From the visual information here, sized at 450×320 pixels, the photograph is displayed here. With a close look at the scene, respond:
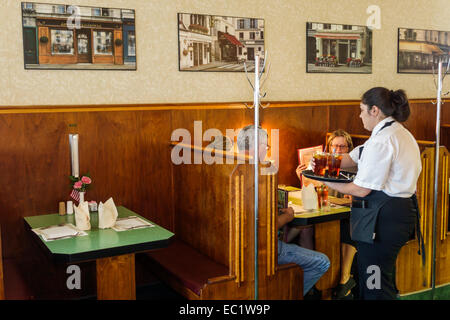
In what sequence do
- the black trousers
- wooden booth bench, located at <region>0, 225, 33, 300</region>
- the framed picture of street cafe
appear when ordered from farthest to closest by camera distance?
1. the framed picture of street cafe
2. wooden booth bench, located at <region>0, 225, 33, 300</region>
3. the black trousers

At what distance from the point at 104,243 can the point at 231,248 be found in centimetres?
84

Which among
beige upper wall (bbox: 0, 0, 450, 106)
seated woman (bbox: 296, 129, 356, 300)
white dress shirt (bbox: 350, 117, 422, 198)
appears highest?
beige upper wall (bbox: 0, 0, 450, 106)

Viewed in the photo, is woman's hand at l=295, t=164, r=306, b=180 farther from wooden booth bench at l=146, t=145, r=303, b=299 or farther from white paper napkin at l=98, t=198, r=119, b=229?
white paper napkin at l=98, t=198, r=119, b=229

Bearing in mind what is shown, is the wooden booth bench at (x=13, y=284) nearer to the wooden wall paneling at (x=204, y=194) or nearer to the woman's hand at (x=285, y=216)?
the wooden wall paneling at (x=204, y=194)

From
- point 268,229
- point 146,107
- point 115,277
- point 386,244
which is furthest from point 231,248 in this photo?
point 146,107

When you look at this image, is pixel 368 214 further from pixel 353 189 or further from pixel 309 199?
pixel 309 199

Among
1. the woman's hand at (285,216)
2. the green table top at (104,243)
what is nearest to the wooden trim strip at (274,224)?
the woman's hand at (285,216)

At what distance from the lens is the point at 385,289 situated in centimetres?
305

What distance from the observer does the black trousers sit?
301 centimetres

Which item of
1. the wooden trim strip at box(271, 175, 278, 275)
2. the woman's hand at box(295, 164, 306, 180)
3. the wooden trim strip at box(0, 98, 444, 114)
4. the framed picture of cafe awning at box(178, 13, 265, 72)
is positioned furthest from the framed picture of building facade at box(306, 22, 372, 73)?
the wooden trim strip at box(271, 175, 278, 275)

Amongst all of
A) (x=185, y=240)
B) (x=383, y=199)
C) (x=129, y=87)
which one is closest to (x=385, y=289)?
(x=383, y=199)

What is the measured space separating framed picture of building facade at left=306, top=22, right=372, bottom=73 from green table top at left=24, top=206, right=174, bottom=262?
294 centimetres

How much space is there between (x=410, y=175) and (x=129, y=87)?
8.19ft

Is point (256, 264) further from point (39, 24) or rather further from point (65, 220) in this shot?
point (39, 24)
